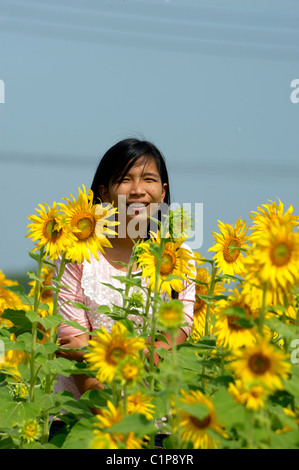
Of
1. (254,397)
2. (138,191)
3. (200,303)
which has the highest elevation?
(138,191)

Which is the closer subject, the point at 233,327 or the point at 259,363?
the point at 259,363

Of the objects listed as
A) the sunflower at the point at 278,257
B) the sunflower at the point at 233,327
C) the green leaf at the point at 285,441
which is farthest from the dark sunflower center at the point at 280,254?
the green leaf at the point at 285,441

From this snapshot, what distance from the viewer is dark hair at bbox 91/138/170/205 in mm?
2654

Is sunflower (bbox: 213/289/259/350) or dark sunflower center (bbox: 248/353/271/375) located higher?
sunflower (bbox: 213/289/259/350)

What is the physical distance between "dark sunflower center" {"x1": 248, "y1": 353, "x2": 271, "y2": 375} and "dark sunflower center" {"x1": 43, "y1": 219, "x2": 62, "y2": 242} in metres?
0.81

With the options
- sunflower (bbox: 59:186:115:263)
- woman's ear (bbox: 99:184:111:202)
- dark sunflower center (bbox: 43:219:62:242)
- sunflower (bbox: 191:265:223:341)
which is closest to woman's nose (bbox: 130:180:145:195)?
woman's ear (bbox: 99:184:111:202)

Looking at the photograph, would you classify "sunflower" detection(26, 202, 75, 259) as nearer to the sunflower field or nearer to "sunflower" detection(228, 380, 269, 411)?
Answer: the sunflower field

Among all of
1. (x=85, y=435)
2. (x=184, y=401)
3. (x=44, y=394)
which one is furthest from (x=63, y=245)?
(x=184, y=401)

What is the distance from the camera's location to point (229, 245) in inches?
85.0

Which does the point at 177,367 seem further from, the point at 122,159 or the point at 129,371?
the point at 122,159

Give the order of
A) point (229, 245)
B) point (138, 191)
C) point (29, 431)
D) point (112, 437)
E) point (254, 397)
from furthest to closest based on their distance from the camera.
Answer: point (138, 191) < point (229, 245) < point (29, 431) < point (112, 437) < point (254, 397)

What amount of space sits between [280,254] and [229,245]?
3.41 feet

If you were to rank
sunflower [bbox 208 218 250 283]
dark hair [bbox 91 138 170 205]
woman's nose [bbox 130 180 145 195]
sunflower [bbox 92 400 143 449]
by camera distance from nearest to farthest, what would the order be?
sunflower [bbox 92 400 143 449] → sunflower [bbox 208 218 250 283] → woman's nose [bbox 130 180 145 195] → dark hair [bbox 91 138 170 205]

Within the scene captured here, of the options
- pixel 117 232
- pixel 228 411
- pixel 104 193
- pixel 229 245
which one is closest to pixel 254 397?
pixel 228 411
